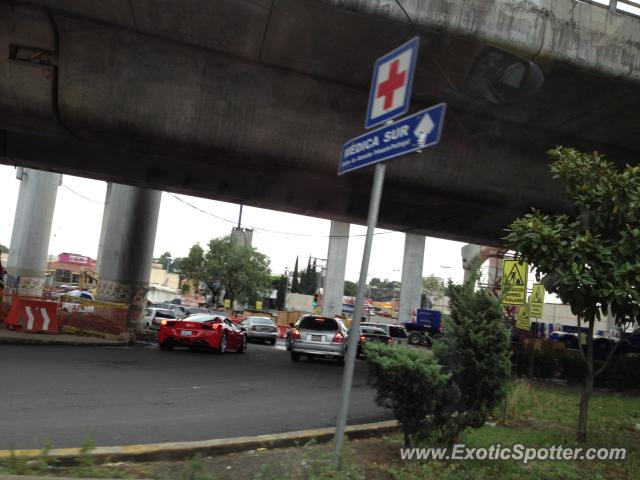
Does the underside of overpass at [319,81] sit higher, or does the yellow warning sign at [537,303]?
the underside of overpass at [319,81]

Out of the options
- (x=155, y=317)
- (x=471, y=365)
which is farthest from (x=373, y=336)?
(x=471, y=365)

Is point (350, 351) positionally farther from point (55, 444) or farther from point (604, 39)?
point (604, 39)

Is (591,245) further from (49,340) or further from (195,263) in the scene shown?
(195,263)

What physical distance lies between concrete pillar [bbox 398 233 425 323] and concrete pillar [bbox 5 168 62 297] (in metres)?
28.7

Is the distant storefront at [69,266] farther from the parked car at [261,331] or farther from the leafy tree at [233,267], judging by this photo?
the parked car at [261,331]

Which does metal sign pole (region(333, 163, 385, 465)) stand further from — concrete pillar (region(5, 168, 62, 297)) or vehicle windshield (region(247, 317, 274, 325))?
concrete pillar (region(5, 168, 62, 297))

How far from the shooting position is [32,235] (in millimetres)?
35938

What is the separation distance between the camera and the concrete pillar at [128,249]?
1062 inches

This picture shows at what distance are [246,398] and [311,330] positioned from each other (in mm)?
7538

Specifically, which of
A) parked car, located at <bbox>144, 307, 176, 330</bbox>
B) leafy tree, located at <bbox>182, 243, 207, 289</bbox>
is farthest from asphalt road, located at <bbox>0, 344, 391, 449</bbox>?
leafy tree, located at <bbox>182, 243, 207, 289</bbox>

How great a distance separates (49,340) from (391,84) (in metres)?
14.3

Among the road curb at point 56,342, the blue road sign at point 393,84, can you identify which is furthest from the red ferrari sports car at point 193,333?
the blue road sign at point 393,84

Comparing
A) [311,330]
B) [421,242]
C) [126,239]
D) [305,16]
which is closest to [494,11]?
[305,16]

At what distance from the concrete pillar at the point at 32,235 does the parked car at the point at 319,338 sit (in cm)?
2402
